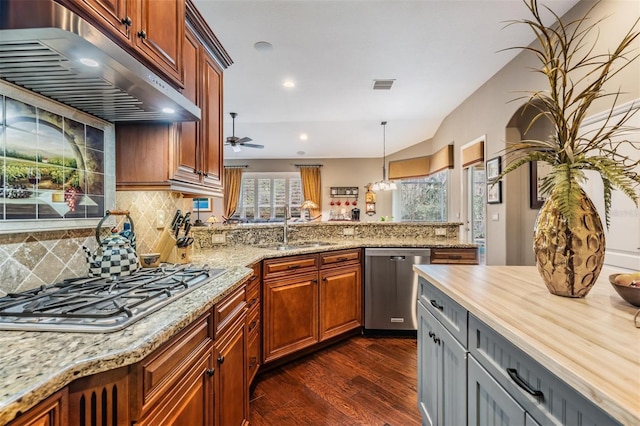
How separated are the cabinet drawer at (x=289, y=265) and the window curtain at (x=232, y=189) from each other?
6.45m

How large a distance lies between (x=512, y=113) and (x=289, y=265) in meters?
3.08

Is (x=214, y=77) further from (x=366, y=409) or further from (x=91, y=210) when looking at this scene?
(x=366, y=409)

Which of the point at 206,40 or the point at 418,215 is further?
the point at 418,215

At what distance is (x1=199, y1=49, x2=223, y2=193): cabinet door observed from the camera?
6.34 feet

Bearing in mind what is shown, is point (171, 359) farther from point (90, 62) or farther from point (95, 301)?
point (90, 62)

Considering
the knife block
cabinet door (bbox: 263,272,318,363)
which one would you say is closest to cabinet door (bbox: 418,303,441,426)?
cabinet door (bbox: 263,272,318,363)

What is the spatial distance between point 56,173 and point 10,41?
61cm

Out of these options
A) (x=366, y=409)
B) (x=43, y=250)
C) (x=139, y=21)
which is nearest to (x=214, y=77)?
(x=139, y=21)

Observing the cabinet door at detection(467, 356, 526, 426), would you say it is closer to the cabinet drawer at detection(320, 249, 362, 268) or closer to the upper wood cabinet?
the cabinet drawer at detection(320, 249, 362, 268)

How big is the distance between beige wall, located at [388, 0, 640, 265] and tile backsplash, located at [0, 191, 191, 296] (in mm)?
2850

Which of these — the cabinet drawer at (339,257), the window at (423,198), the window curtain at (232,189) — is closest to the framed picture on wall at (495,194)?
the window at (423,198)

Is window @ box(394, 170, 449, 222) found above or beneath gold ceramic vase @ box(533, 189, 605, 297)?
above

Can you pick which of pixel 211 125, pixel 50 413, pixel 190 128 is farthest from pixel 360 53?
pixel 50 413

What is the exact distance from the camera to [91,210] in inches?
58.7
